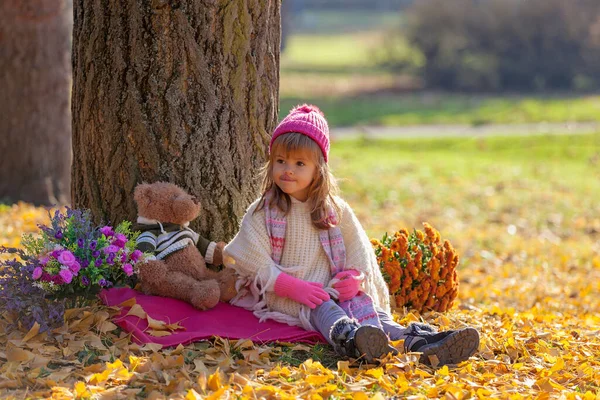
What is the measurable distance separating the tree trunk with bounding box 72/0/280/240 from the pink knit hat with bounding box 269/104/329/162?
1.59ft

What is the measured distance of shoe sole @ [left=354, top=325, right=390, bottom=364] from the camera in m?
3.80

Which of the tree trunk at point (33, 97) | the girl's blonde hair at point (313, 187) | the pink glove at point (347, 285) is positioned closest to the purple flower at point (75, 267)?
the girl's blonde hair at point (313, 187)

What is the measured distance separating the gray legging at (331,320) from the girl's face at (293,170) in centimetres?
64

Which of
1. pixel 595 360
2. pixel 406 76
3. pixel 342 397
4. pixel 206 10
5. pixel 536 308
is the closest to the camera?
pixel 342 397

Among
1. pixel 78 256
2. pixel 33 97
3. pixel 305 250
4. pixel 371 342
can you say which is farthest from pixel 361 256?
pixel 33 97

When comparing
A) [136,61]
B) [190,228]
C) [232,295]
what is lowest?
[232,295]

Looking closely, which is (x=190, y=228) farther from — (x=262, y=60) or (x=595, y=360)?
(x=595, y=360)

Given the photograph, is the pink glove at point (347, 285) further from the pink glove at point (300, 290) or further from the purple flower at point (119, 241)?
the purple flower at point (119, 241)

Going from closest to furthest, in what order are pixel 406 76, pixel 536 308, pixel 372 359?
1. pixel 372 359
2. pixel 536 308
3. pixel 406 76

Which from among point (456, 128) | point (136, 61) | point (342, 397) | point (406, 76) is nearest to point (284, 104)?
point (456, 128)

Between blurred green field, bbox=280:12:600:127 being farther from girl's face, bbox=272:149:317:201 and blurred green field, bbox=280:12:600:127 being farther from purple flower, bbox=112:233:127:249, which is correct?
purple flower, bbox=112:233:127:249

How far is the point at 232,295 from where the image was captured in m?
4.43

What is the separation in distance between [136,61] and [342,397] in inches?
87.4

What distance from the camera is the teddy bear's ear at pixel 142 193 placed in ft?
14.5
